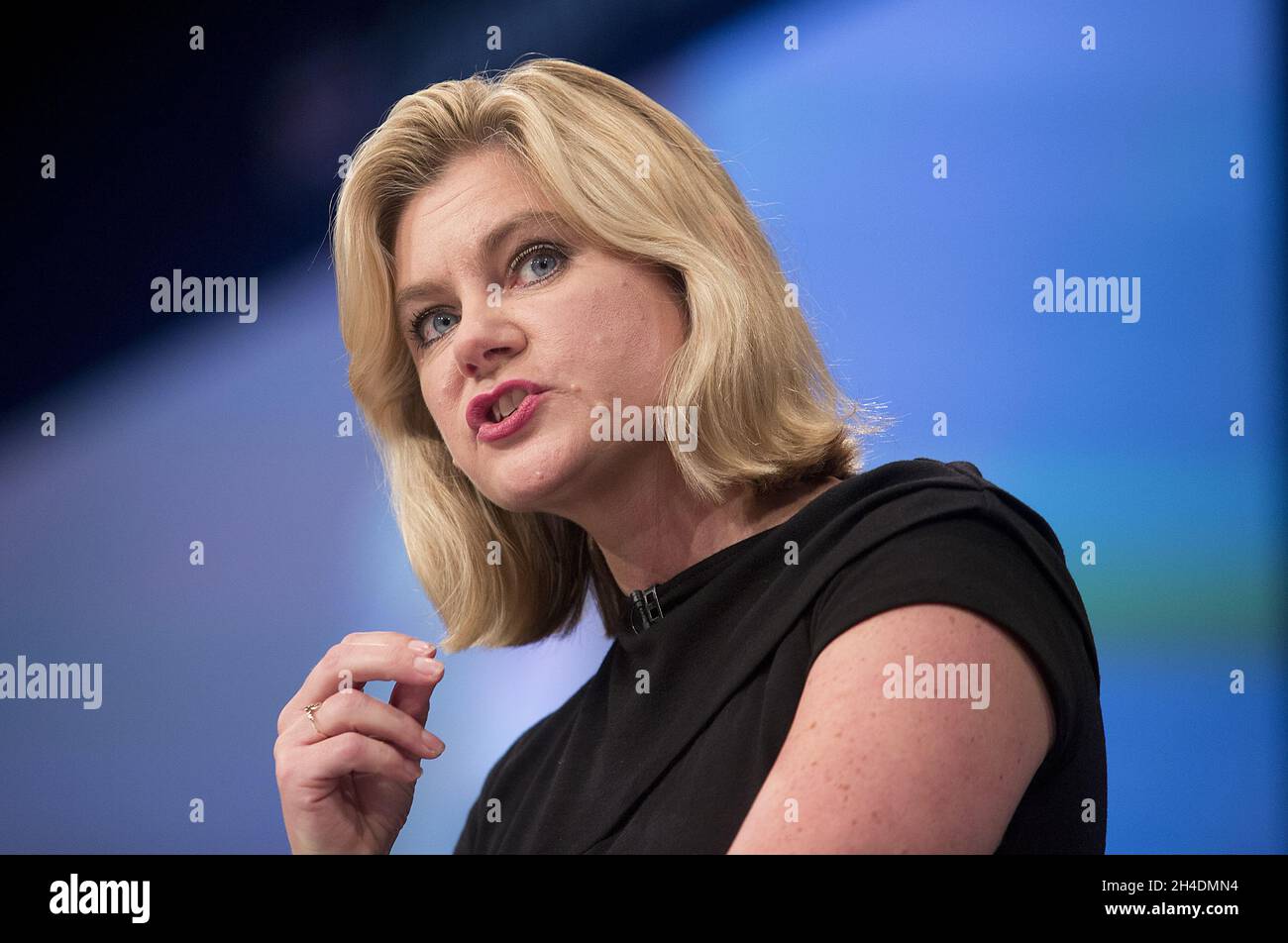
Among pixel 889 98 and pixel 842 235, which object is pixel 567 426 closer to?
pixel 842 235

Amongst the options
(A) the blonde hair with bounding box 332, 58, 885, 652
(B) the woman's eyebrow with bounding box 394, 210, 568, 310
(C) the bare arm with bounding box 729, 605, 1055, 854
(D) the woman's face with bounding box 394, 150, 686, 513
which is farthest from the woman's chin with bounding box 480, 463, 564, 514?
(C) the bare arm with bounding box 729, 605, 1055, 854

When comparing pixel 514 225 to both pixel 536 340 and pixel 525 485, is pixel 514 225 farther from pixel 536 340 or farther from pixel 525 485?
pixel 525 485

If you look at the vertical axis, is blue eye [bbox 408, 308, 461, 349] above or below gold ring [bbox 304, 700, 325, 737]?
above

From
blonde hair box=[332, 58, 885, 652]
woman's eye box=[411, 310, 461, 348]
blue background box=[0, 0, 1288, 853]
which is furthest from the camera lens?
blue background box=[0, 0, 1288, 853]

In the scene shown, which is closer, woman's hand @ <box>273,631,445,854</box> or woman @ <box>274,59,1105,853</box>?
woman @ <box>274,59,1105,853</box>

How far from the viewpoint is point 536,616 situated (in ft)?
6.73

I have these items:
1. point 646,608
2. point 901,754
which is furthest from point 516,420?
point 901,754

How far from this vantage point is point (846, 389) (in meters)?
2.14

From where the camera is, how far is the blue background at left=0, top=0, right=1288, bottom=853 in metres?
2.18

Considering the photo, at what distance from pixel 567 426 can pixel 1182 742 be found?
4.30ft

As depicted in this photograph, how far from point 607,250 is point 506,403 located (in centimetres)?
26

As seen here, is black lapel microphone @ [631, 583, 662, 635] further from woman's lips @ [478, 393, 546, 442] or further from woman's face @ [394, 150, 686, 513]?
woman's lips @ [478, 393, 546, 442]

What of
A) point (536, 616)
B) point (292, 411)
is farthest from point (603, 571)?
point (292, 411)

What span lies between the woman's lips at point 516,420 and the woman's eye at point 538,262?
17 cm
